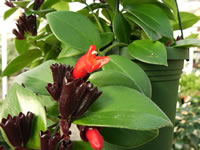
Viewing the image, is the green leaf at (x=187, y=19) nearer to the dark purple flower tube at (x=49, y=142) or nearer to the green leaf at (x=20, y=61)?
the green leaf at (x=20, y=61)

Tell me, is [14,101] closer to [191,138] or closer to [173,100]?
[173,100]

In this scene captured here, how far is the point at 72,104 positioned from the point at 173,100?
0.97ft

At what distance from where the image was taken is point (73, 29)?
0.44m

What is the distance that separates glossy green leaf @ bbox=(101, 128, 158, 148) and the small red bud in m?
0.06

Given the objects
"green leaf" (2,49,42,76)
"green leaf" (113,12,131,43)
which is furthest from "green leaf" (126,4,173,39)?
"green leaf" (2,49,42,76)

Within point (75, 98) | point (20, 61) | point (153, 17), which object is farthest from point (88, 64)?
point (20, 61)

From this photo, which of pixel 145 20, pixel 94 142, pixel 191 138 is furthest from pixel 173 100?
pixel 191 138

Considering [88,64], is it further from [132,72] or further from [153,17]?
[153,17]

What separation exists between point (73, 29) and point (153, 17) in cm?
19

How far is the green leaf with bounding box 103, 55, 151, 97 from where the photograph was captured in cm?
39

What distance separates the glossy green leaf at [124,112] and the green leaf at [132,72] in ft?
0.25

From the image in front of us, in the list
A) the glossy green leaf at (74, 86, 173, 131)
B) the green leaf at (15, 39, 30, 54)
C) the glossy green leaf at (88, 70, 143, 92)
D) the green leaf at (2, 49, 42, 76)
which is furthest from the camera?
the green leaf at (15, 39, 30, 54)

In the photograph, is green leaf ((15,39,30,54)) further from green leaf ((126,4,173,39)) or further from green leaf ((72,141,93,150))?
green leaf ((72,141,93,150))

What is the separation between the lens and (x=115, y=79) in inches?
14.2
